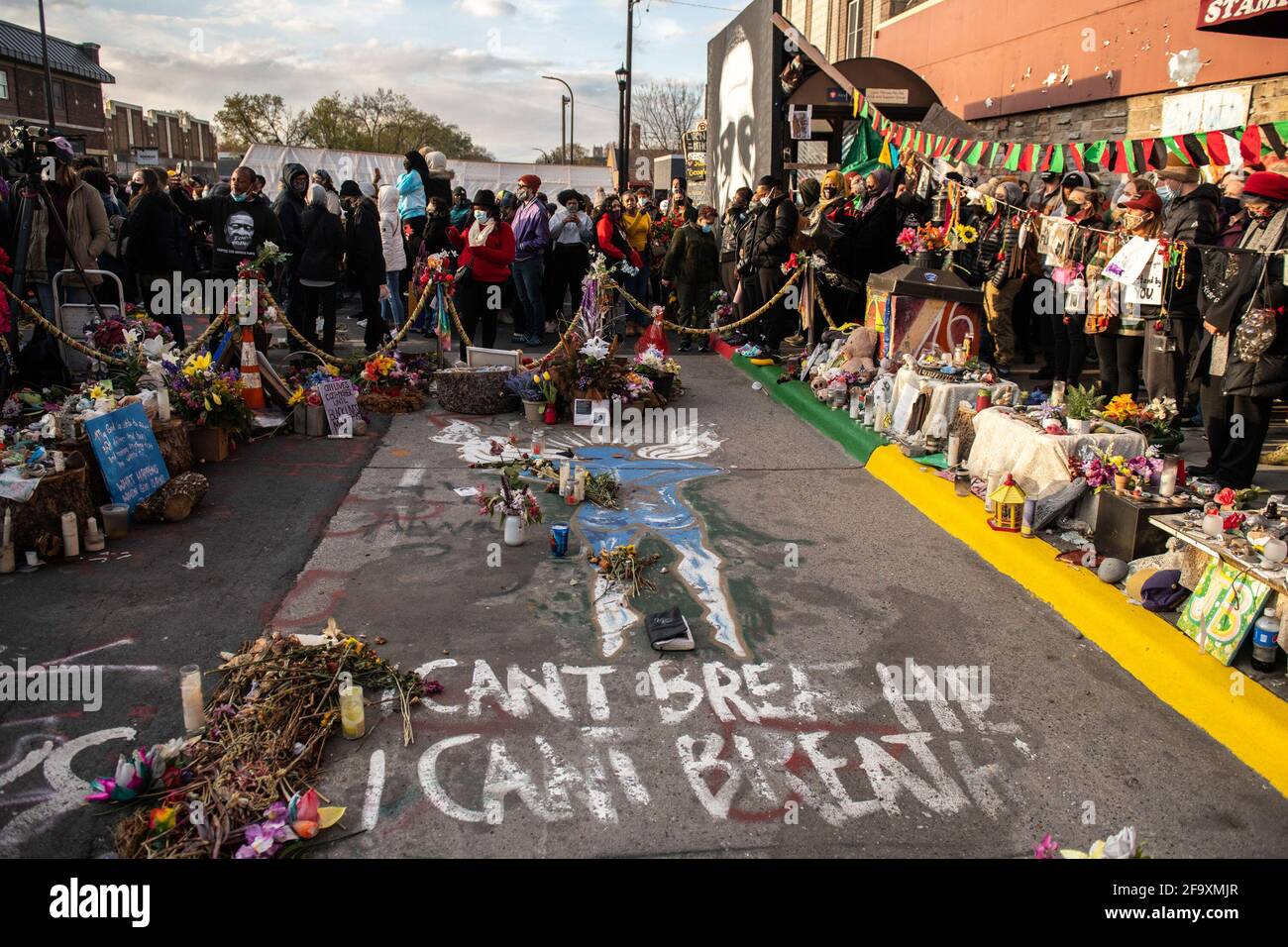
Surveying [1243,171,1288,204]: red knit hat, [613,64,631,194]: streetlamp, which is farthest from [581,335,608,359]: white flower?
[613,64,631,194]: streetlamp

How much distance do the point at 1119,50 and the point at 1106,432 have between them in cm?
1002

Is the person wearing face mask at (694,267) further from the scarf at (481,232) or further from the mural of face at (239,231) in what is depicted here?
the mural of face at (239,231)

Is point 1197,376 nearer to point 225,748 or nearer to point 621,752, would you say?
point 621,752

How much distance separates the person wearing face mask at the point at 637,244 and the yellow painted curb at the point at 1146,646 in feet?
32.9

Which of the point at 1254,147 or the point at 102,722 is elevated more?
the point at 1254,147

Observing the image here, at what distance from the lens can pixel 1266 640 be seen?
4.52m

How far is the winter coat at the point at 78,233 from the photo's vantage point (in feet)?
30.6

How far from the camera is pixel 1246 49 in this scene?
1145cm

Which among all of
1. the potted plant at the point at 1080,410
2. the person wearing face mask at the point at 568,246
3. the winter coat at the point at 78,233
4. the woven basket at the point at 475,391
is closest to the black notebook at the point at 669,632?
the potted plant at the point at 1080,410

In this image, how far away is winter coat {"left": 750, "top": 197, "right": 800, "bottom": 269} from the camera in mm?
12242

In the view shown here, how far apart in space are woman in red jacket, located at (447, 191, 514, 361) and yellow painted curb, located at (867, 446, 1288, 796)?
7.61 metres

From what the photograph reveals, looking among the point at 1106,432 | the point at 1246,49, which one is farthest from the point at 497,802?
the point at 1246,49

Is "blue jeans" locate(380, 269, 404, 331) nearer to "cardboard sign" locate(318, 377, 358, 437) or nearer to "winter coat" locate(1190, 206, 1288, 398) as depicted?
"cardboard sign" locate(318, 377, 358, 437)

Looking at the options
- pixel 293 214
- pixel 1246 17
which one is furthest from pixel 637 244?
pixel 1246 17
